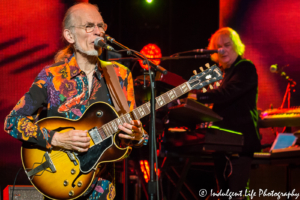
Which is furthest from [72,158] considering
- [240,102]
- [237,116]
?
[240,102]

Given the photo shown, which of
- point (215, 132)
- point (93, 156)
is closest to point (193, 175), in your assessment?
point (215, 132)

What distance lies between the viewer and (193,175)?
5.47m

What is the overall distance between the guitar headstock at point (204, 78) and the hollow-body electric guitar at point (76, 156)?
47 cm

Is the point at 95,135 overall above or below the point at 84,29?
below

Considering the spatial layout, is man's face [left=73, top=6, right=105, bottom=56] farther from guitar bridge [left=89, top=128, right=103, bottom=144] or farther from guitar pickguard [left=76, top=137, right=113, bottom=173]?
guitar pickguard [left=76, top=137, right=113, bottom=173]

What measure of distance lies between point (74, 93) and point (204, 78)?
39.4 inches

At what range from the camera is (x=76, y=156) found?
2.22 m

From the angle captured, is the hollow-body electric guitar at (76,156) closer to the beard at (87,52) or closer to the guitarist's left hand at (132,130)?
the guitarist's left hand at (132,130)

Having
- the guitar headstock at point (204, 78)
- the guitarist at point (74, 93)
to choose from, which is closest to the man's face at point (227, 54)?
the guitar headstock at point (204, 78)

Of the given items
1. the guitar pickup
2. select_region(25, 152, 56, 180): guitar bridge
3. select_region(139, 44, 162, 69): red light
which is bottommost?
select_region(25, 152, 56, 180): guitar bridge

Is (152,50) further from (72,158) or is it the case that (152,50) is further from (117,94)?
(72,158)

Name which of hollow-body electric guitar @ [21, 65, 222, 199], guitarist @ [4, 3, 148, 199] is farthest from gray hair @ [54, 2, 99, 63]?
hollow-body electric guitar @ [21, 65, 222, 199]

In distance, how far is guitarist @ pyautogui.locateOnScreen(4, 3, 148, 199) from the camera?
218 centimetres

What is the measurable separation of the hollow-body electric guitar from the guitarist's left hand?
8 cm
